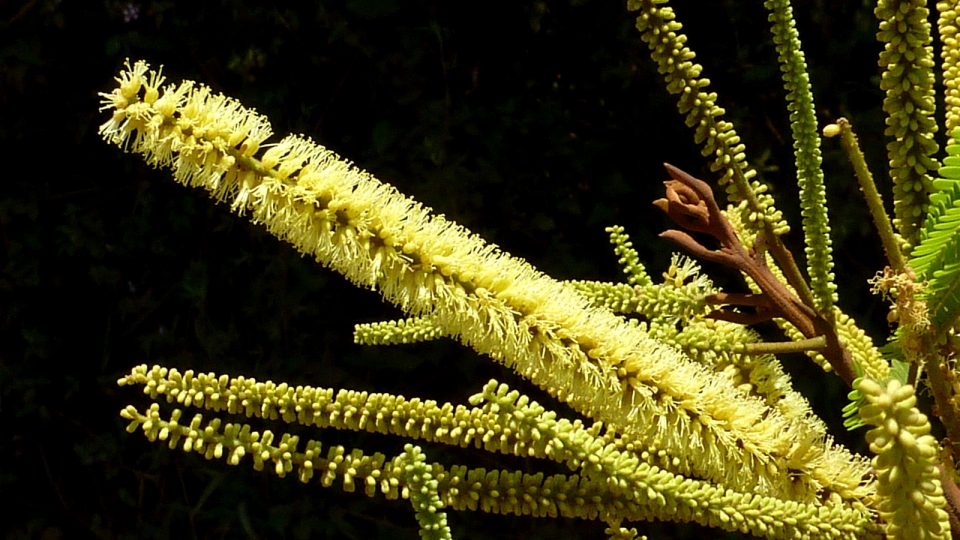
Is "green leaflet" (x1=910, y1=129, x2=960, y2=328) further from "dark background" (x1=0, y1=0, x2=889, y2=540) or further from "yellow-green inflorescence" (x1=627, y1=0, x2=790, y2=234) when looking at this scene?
"dark background" (x1=0, y1=0, x2=889, y2=540)

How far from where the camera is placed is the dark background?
1.09 m

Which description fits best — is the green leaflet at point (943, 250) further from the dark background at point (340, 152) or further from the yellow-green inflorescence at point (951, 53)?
the dark background at point (340, 152)

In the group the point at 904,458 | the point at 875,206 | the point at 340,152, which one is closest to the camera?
the point at 904,458

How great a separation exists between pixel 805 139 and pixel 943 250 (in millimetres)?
93

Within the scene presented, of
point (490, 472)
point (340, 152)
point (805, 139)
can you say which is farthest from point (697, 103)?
point (340, 152)

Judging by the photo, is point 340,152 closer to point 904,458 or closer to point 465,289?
point 465,289

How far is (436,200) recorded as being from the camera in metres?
1.12

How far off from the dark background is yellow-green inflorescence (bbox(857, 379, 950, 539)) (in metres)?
0.84

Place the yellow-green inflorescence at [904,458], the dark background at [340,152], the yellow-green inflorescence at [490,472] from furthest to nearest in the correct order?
the dark background at [340,152], the yellow-green inflorescence at [490,472], the yellow-green inflorescence at [904,458]

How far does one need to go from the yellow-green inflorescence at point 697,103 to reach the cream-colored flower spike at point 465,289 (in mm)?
86

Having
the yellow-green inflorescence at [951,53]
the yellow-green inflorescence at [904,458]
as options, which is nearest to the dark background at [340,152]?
the yellow-green inflorescence at [951,53]

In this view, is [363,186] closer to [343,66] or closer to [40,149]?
[343,66]

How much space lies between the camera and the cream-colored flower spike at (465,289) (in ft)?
1.15

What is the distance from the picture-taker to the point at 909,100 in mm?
365
